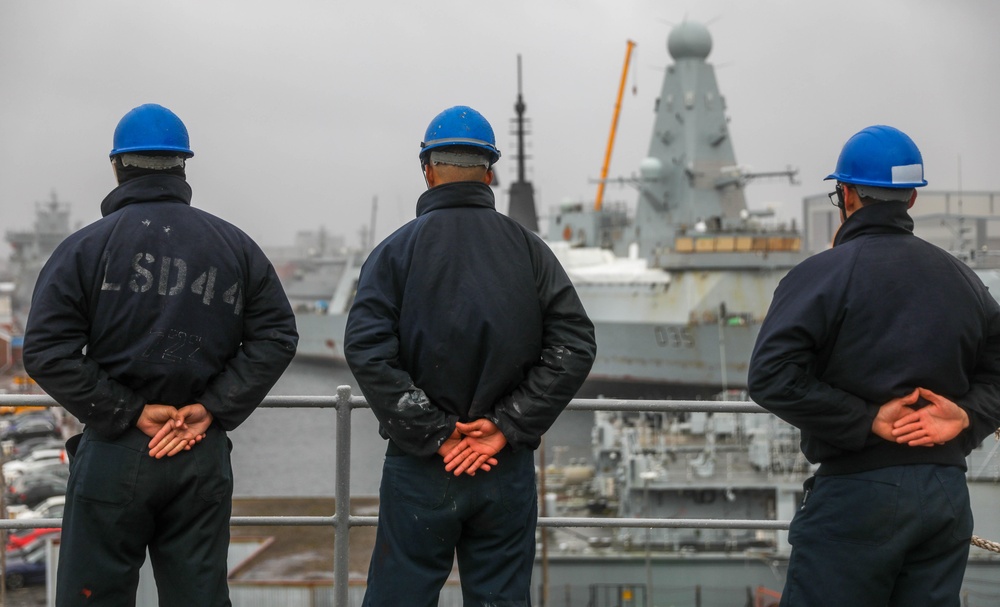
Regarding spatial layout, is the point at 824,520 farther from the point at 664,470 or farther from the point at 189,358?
the point at 664,470

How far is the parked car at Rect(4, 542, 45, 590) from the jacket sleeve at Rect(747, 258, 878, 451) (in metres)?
18.6

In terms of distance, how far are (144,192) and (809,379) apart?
1.86 meters

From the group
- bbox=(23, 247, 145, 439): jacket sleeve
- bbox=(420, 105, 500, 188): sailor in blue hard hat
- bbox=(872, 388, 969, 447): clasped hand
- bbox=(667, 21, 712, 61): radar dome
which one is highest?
bbox=(667, 21, 712, 61): radar dome

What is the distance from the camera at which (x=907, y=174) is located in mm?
2607

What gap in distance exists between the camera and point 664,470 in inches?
804

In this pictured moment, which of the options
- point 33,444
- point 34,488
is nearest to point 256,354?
point 34,488

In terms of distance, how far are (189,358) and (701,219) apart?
1715 inches

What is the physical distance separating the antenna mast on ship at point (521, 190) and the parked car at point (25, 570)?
131 feet

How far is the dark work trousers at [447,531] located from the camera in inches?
105

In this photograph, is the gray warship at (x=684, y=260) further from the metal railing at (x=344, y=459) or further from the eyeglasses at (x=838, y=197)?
the eyeglasses at (x=838, y=197)

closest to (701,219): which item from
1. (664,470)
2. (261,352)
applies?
(664,470)

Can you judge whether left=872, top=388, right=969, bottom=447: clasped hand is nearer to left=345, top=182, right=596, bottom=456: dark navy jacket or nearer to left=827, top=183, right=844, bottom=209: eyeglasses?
left=827, top=183, right=844, bottom=209: eyeglasses

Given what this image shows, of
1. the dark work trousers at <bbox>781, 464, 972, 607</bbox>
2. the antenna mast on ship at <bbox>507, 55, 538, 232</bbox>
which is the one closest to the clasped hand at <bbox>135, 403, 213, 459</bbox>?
the dark work trousers at <bbox>781, 464, 972, 607</bbox>

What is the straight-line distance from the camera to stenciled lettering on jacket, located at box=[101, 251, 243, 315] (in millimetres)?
2655
